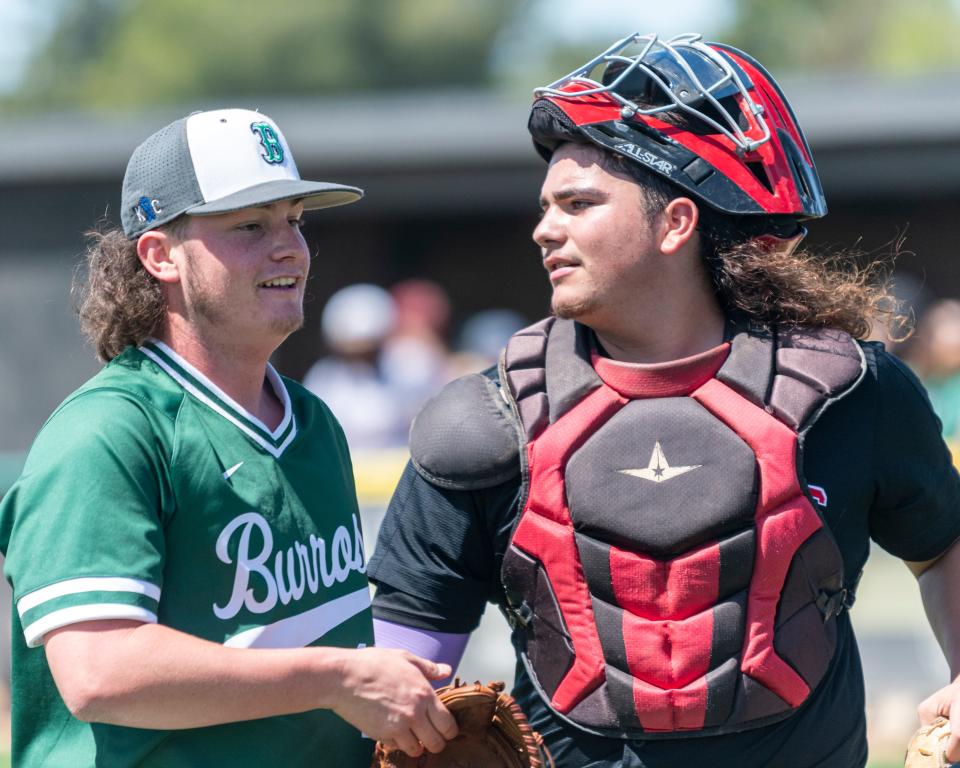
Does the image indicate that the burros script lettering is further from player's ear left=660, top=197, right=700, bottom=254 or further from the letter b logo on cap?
player's ear left=660, top=197, right=700, bottom=254

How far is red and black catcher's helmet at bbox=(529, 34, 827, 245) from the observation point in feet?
9.58

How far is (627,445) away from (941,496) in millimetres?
717

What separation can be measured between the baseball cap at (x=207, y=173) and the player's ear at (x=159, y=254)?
22mm

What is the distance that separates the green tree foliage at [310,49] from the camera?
4759 cm

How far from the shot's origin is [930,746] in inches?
110

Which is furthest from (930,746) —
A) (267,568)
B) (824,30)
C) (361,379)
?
(824,30)

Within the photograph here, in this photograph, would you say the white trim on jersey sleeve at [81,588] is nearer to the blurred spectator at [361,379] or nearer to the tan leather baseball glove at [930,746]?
the tan leather baseball glove at [930,746]

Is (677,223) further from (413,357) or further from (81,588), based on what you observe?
(413,357)

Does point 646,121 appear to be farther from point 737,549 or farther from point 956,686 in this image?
point 956,686

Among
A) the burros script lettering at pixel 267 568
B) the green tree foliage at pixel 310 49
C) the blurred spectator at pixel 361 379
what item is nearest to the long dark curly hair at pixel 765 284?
the burros script lettering at pixel 267 568

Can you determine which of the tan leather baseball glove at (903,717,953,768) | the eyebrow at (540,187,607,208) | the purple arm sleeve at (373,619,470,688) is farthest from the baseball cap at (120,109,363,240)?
the tan leather baseball glove at (903,717,953,768)

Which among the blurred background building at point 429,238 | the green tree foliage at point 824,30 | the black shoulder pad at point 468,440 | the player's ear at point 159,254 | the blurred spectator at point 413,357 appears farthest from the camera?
the green tree foliage at point 824,30

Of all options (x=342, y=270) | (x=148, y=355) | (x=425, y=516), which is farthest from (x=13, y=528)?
(x=342, y=270)

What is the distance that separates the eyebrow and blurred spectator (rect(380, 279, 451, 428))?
5.69m
